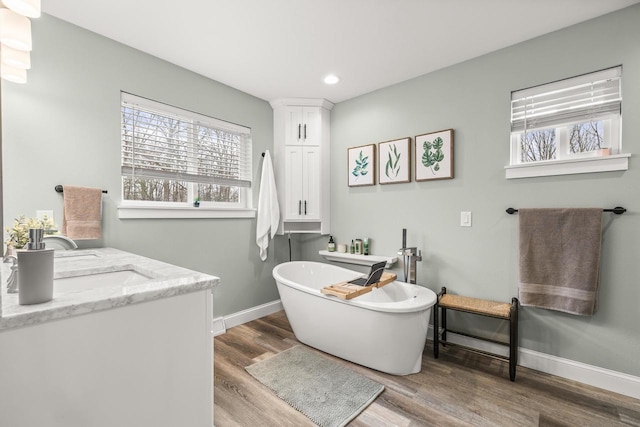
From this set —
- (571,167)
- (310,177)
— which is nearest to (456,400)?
(571,167)

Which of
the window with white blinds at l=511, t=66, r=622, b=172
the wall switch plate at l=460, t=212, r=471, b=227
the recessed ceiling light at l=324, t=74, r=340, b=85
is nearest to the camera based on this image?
the window with white blinds at l=511, t=66, r=622, b=172

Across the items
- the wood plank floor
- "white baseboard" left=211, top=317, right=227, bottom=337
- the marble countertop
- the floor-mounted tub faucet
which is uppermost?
the marble countertop

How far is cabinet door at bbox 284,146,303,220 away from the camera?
3377mm

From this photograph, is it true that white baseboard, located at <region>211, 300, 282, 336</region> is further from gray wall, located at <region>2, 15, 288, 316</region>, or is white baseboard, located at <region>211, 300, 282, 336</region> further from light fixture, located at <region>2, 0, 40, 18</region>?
light fixture, located at <region>2, 0, 40, 18</region>

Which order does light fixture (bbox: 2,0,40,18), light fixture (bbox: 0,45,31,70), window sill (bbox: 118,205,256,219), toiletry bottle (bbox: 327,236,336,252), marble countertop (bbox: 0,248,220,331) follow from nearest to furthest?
1. marble countertop (bbox: 0,248,220,331)
2. light fixture (bbox: 2,0,40,18)
3. light fixture (bbox: 0,45,31,70)
4. window sill (bbox: 118,205,256,219)
5. toiletry bottle (bbox: 327,236,336,252)

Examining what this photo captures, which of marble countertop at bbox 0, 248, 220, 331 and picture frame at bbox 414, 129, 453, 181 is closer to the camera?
marble countertop at bbox 0, 248, 220, 331

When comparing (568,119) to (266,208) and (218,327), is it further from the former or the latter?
(218,327)

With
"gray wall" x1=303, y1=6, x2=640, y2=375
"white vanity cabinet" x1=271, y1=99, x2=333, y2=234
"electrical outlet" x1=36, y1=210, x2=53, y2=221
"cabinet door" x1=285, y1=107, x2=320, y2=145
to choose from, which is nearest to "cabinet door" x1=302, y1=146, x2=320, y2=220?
"white vanity cabinet" x1=271, y1=99, x2=333, y2=234

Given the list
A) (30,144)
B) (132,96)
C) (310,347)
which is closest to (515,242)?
(310,347)

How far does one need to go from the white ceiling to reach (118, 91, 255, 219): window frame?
0.42 metres

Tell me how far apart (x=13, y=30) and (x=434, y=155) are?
9.05 feet

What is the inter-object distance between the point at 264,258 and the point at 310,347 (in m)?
1.14

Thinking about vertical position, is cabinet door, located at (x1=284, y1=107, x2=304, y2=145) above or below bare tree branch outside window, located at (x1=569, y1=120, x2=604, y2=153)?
above

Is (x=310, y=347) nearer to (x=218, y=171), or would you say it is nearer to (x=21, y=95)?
(x=218, y=171)
